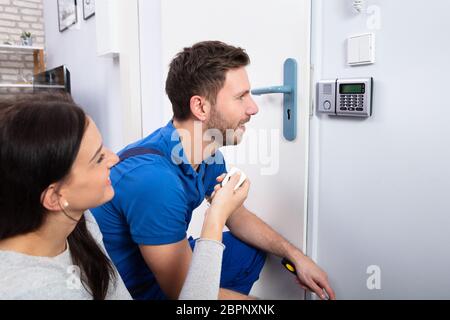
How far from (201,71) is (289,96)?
0.31 m

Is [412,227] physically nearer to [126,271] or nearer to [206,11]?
[126,271]

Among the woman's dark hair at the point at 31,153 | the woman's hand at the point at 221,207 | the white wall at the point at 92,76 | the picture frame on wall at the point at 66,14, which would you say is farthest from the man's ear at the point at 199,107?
the picture frame on wall at the point at 66,14

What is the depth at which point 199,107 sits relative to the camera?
3.80 feet

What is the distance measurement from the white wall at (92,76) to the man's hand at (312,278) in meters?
1.44

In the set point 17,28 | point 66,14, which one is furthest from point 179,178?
point 17,28

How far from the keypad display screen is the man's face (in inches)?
10.2

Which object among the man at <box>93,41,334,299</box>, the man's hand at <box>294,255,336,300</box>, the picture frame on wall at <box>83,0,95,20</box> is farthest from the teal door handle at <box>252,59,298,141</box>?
the picture frame on wall at <box>83,0,95,20</box>

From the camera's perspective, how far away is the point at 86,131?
2.42ft

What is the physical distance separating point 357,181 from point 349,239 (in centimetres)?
18

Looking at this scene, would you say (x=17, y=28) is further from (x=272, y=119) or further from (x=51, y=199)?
(x=51, y=199)

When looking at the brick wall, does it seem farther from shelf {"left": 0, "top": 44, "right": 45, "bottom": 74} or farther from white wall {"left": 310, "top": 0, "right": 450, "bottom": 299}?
white wall {"left": 310, "top": 0, "right": 450, "bottom": 299}

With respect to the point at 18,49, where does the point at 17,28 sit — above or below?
above

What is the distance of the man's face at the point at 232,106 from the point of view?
3.80 ft

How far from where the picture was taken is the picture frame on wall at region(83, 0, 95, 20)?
8.19ft
